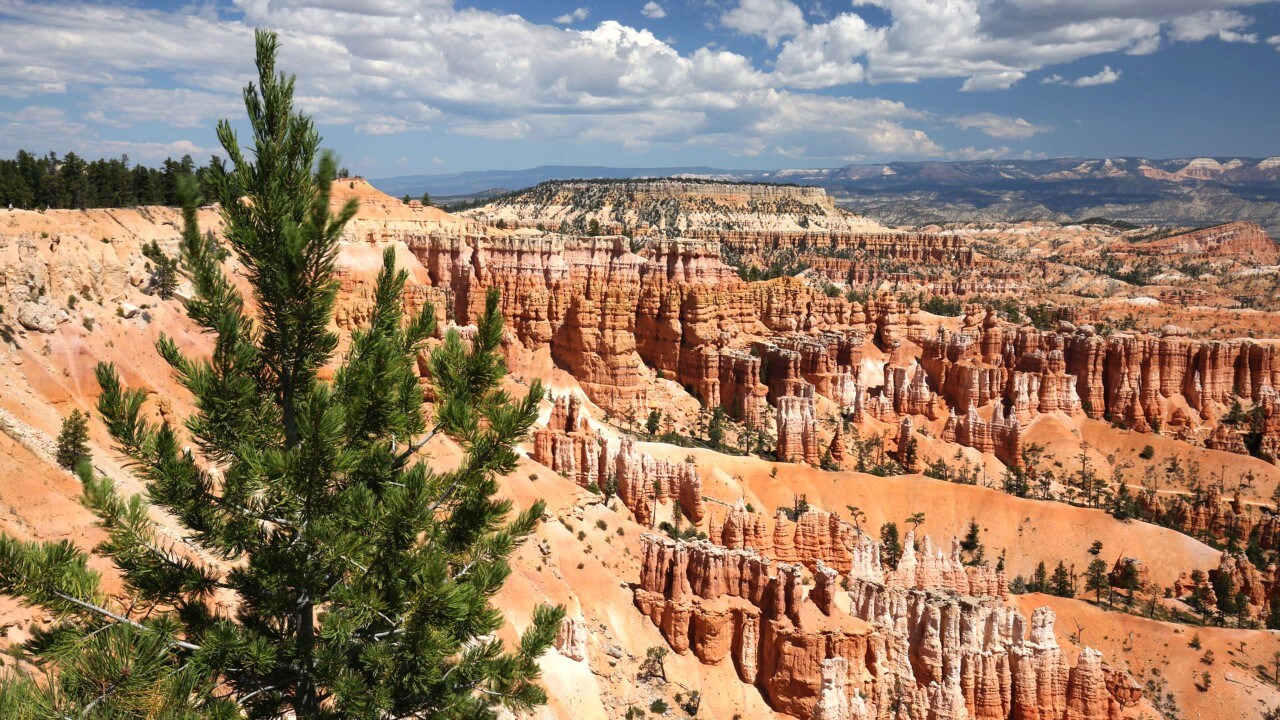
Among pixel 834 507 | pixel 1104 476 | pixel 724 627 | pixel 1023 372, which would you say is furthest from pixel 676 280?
pixel 724 627

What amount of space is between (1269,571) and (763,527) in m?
32.8

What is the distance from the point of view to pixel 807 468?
55.8m

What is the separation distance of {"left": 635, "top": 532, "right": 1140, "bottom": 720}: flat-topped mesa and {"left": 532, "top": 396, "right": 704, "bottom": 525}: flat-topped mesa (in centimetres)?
838

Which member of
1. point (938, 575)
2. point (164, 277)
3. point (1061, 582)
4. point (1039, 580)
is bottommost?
point (1039, 580)

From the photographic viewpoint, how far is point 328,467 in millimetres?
9148

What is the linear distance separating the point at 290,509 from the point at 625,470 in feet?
111

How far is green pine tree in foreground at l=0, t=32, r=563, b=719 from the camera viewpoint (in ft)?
29.5

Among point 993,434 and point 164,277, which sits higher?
point 164,277

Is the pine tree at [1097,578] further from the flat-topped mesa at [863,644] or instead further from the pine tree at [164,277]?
the pine tree at [164,277]

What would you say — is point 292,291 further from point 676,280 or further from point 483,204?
point 483,204

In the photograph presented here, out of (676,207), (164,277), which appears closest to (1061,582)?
(164,277)

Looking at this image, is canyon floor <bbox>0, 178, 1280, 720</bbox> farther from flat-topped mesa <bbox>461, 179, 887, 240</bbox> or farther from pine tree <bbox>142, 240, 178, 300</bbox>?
flat-topped mesa <bbox>461, 179, 887, 240</bbox>

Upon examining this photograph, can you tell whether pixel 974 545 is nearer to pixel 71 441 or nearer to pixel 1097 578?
pixel 1097 578

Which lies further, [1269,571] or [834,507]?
Result: [834,507]
